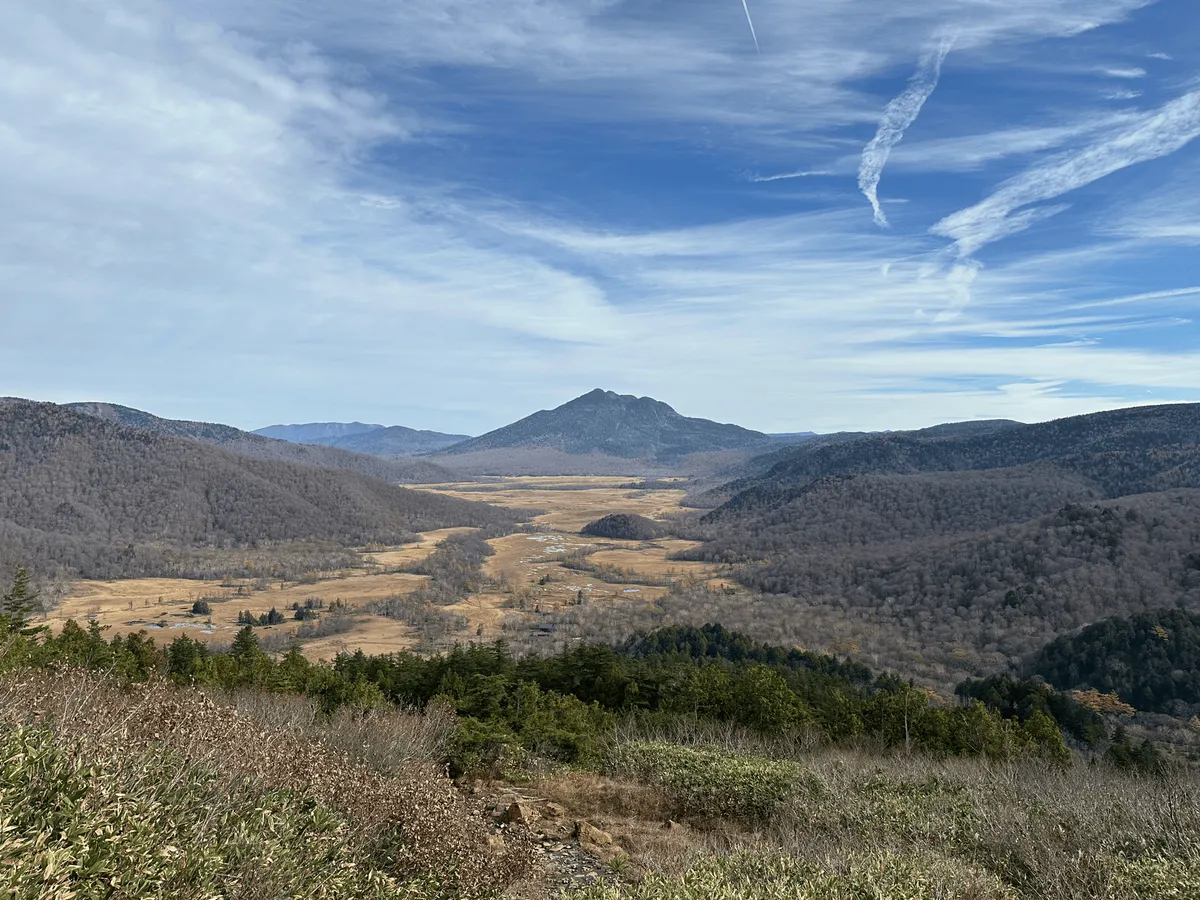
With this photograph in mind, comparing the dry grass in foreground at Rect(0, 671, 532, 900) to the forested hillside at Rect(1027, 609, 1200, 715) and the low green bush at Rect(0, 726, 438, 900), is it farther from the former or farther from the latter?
the forested hillside at Rect(1027, 609, 1200, 715)

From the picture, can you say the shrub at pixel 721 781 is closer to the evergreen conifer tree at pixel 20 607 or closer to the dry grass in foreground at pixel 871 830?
the dry grass in foreground at pixel 871 830

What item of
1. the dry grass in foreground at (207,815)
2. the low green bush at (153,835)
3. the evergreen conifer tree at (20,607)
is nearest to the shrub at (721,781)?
the dry grass in foreground at (207,815)

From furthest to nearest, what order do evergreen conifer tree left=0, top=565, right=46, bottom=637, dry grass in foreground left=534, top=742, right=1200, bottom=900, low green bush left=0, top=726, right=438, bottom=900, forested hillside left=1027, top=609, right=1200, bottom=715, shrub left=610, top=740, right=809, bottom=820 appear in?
forested hillside left=1027, top=609, right=1200, bottom=715 < evergreen conifer tree left=0, top=565, right=46, bottom=637 < shrub left=610, top=740, right=809, bottom=820 < dry grass in foreground left=534, top=742, right=1200, bottom=900 < low green bush left=0, top=726, right=438, bottom=900

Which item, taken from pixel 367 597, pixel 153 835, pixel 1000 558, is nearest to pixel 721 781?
pixel 153 835

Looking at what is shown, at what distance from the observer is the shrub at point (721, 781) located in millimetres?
17875

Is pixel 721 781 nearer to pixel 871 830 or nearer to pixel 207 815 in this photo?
pixel 871 830

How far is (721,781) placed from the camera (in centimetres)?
1852

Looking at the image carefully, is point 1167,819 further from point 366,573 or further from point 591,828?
point 366,573

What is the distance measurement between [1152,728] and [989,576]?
173 feet

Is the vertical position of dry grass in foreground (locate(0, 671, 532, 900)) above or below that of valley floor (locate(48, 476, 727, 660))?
above

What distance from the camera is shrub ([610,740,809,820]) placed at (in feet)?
58.6

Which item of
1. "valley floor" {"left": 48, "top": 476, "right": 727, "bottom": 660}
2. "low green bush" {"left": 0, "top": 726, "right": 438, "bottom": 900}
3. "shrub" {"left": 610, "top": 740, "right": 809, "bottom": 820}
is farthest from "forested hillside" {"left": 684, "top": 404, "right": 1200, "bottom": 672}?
"low green bush" {"left": 0, "top": 726, "right": 438, "bottom": 900}

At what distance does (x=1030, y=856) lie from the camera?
12539 millimetres

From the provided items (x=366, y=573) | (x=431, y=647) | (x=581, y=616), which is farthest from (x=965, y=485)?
(x=366, y=573)
